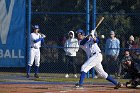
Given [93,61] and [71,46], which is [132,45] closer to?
[71,46]

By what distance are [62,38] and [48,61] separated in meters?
1.21

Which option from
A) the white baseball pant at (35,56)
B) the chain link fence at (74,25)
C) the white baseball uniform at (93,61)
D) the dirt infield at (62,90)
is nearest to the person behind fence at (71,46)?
the white baseball pant at (35,56)

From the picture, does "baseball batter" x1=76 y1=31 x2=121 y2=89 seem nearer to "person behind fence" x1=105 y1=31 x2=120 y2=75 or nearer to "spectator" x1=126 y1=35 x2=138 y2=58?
"person behind fence" x1=105 y1=31 x2=120 y2=75

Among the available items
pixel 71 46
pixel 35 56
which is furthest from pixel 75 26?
pixel 35 56

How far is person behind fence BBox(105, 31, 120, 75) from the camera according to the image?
18.1m

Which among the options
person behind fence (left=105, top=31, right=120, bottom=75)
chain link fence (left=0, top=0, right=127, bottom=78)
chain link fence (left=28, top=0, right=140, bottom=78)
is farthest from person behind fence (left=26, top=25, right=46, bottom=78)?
person behind fence (left=105, top=31, right=120, bottom=75)

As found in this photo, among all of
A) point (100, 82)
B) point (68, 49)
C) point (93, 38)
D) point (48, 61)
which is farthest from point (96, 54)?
point (48, 61)

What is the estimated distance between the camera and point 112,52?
18281mm

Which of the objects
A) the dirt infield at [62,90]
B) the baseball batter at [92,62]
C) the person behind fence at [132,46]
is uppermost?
the person behind fence at [132,46]

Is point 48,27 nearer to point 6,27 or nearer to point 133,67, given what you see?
point 6,27

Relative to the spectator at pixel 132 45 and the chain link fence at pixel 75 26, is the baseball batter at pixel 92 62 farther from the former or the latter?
the chain link fence at pixel 75 26

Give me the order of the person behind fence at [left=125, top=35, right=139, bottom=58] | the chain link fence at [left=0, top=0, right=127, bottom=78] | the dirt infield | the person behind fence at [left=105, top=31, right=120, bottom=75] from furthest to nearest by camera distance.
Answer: the chain link fence at [left=0, top=0, right=127, bottom=78], the person behind fence at [left=105, top=31, right=120, bottom=75], the person behind fence at [left=125, top=35, right=139, bottom=58], the dirt infield

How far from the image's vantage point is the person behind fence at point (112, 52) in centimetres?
1812

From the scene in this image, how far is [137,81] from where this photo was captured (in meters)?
14.1
